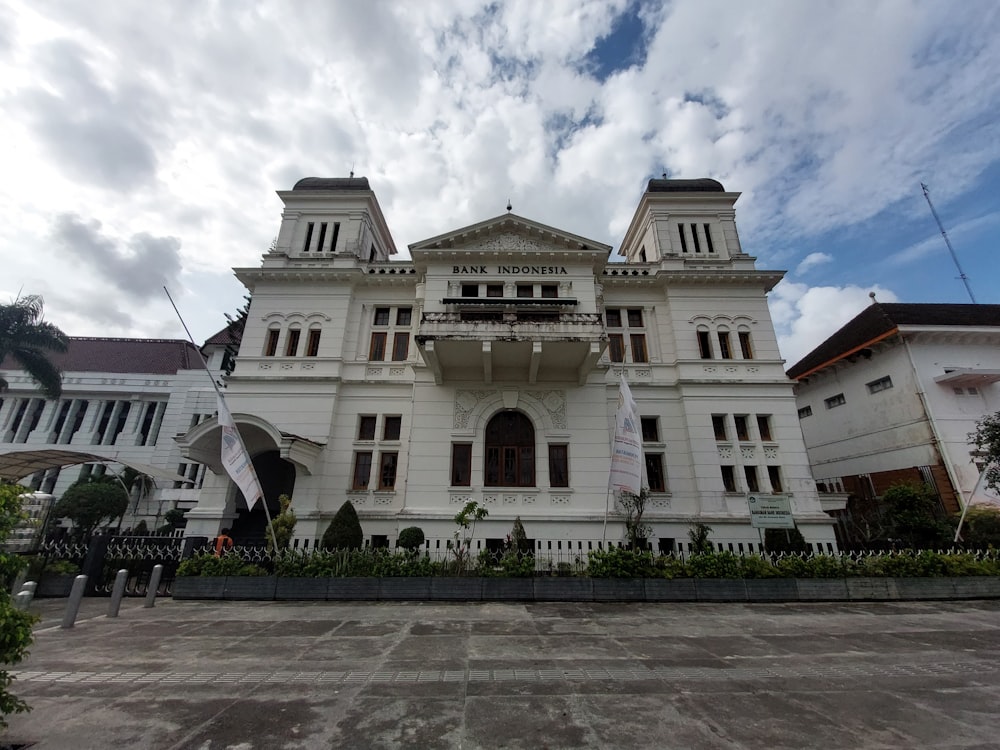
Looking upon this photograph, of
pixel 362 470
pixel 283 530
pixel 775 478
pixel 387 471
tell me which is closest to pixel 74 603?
pixel 283 530

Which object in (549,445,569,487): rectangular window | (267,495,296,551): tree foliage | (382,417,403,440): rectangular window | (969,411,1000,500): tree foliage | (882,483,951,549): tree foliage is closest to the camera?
(267,495,296,551): tree foliage

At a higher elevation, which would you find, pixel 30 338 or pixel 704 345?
pixel 30 338

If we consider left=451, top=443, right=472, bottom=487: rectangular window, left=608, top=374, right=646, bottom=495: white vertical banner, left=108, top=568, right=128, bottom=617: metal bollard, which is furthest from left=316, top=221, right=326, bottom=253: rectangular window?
left=608, top=374, right=646, bottom=495: white vertical banner

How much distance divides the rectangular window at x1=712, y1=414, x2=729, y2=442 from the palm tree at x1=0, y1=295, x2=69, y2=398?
38695mm

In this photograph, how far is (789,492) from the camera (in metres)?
17.2

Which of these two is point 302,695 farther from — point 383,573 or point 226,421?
point 226,421

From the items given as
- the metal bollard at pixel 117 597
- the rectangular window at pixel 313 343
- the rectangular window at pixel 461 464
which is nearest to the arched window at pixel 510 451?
the rectangular window at pixel 461 464

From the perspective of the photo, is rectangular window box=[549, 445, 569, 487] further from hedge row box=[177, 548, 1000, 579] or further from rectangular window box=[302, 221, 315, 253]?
rectangular window box=[302, 221, 315, 253]

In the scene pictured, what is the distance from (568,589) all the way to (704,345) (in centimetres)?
1380

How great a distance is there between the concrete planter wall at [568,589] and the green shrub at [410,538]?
3454 millimetres

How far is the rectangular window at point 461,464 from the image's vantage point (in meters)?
17.5

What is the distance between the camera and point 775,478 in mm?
17938

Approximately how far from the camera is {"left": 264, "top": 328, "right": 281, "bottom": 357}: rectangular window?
19516 mm

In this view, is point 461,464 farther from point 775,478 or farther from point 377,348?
point 775,478
